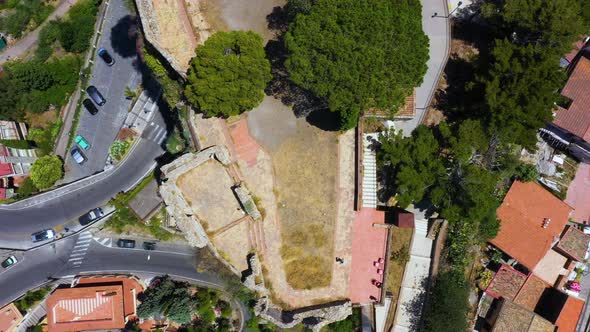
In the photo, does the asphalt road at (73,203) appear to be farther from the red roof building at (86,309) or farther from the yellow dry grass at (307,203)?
the yellow dry grass at (307,203)

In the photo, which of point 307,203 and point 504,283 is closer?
point 307,203

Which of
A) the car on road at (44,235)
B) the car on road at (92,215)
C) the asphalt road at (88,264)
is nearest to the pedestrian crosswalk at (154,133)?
the car on road at (92,215)

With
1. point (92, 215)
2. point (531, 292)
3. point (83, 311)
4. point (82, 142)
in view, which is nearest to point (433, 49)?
point (531, 292)

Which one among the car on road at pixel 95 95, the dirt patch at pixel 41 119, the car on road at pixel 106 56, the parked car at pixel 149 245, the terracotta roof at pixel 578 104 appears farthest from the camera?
the dirt patch at pixel 41 119

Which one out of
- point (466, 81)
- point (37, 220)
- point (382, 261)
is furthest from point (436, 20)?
point (37, 220)

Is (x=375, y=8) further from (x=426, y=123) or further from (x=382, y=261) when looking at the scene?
(x=382, y=261)

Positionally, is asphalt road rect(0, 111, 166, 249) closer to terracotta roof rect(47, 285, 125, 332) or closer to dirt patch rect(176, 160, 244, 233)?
terracotta roof rect(47, 285, 125, 332)

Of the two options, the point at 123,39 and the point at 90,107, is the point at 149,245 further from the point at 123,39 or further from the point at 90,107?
the point at 123,39
